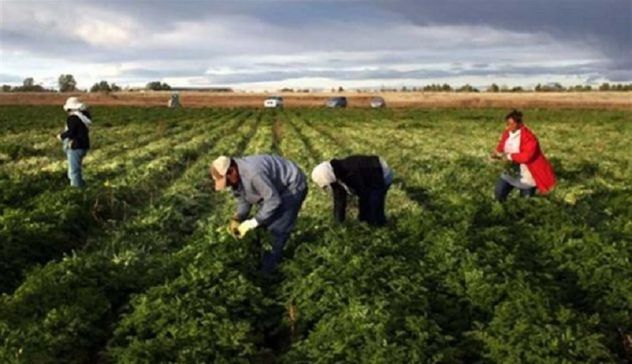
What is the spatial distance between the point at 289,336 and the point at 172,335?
4.15ft

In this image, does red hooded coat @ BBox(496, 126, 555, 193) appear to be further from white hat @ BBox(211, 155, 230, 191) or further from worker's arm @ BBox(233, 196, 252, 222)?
white hat @ BBox(211, 155, 230, 191)

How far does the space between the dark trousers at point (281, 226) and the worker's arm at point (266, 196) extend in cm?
31

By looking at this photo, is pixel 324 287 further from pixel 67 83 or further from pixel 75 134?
pixel 67 83

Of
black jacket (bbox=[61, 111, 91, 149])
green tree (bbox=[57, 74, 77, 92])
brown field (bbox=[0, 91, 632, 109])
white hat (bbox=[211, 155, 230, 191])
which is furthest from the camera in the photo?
green tree (bbox=[57, 74, 77, 92])

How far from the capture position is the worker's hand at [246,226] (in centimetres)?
884

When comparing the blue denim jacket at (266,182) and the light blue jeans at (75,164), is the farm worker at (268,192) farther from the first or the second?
the light blue jeans at (75,164)

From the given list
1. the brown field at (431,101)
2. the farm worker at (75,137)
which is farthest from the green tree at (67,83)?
the farm worker at (75,137)

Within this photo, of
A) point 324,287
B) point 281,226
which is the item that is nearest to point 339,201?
point 281,226

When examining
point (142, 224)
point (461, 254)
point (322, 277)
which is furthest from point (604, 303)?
point (142, 224)

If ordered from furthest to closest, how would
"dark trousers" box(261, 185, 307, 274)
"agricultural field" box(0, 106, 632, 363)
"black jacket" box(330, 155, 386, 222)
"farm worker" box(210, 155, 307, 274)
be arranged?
"black jacket" box(330, 155, 386, 222), "dark trousers" box(261, 185, 307, 274), "farm worker" box(210, 155, 307, 274), "agricultural field" box(0, 106, 632, 363)

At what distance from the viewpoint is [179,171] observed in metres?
21.5

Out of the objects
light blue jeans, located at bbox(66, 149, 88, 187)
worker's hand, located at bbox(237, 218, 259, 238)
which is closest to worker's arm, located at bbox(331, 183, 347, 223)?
worker's hand, located at bbox(237, 218, 259, 238)

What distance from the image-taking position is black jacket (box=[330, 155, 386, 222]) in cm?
1051

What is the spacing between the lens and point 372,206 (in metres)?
11.1
